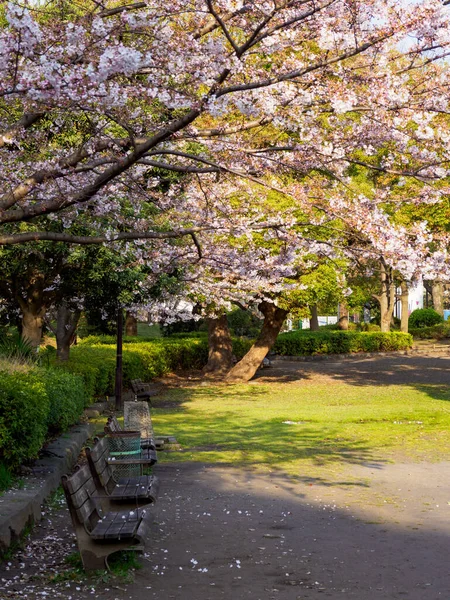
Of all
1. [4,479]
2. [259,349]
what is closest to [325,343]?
[259,349]

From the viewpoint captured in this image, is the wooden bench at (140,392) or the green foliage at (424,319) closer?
the wooden bench at (140,392)

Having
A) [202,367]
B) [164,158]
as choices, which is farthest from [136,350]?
[164,158]

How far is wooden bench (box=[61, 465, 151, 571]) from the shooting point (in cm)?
575

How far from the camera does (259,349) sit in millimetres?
29031

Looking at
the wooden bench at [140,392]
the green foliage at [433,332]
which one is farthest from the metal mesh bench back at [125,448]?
the green foliage at [433,332]

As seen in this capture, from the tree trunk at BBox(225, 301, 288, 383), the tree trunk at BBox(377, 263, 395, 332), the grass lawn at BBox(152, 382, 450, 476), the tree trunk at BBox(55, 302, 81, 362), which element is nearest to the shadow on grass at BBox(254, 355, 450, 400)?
the tree trunk at BBox(225, 301, 288, 383)

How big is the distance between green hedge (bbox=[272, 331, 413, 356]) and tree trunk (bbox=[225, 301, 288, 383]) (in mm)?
10925

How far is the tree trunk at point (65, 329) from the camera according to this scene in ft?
67.2

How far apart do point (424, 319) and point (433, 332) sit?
4329 millimetres

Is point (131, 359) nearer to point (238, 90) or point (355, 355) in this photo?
point (238, 90)

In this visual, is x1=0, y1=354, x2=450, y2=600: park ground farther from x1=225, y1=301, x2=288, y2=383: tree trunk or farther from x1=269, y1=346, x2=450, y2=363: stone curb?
x1=269, y1=346, x2=450, y2=363: stone curb

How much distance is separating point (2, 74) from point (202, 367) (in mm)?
25792

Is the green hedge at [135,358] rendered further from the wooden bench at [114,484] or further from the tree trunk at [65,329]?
the wooden bench at [114,484]

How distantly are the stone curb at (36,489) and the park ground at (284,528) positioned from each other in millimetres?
161
